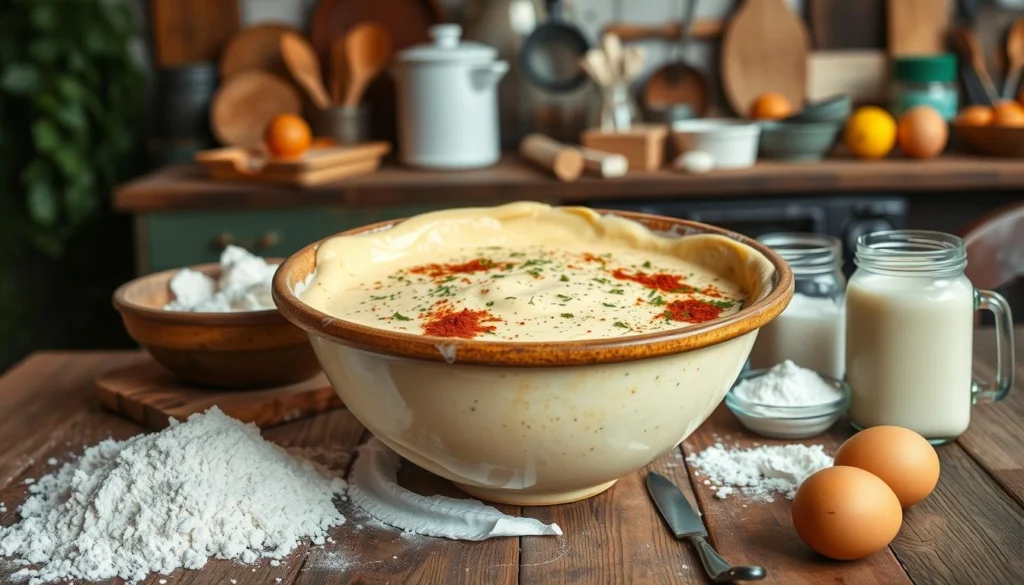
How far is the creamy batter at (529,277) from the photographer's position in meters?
1.03

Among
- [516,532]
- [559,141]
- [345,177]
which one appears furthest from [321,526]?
[559,141]

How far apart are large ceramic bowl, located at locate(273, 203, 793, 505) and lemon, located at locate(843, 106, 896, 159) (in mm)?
1854

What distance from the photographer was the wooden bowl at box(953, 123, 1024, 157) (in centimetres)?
262

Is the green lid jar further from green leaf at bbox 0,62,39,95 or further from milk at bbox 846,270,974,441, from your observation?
green leaf at bbox 0,62,39,95

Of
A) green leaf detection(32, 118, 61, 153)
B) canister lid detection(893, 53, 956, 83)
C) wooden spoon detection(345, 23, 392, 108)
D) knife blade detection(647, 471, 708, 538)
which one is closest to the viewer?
knife blade detection(647, 471, 708, 538)

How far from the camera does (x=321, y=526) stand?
3.23 feet

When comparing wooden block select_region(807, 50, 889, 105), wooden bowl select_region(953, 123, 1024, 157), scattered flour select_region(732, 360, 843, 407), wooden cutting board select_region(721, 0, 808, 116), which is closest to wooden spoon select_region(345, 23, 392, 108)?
wooden cutting board select_region(721, 0, 808, 116)

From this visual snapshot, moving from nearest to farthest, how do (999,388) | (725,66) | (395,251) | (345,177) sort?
1. (999,388)
2. (395,251)
3. (345,177)
4. (725,66)

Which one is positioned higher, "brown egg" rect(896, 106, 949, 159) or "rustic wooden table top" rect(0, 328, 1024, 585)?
"brown egg" rect(896, 106, 949, 159)

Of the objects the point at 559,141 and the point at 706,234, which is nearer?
the point at 706,234

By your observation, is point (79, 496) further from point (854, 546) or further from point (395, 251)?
point (854, 546)

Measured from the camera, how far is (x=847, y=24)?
3117 mm

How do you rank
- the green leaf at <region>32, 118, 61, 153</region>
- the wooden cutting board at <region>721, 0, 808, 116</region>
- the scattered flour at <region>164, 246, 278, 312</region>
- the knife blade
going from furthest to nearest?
the wooden cutting board at <region>721, 0, 808, 116</region> → the green leaf at <region>32, 118, 61, 153</region> → the scattered flour at <region>164, 246, 278, 312</region> → the knife blade

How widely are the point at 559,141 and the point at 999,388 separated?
2.06m
